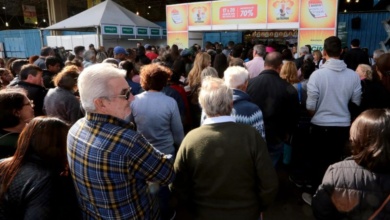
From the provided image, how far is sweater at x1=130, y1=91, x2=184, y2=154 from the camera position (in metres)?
2.74

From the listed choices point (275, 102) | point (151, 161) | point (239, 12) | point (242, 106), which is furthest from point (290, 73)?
point (239, 12)

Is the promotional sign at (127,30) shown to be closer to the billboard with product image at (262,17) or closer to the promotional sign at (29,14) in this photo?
the billboard with product image at (262,17)

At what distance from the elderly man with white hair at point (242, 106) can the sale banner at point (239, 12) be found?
7.84m

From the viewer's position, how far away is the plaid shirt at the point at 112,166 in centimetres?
144

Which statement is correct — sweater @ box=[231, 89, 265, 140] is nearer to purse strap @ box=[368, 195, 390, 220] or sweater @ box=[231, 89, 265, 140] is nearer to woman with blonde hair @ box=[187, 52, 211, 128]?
purse strap @ box=[368, 195, 390, 220]

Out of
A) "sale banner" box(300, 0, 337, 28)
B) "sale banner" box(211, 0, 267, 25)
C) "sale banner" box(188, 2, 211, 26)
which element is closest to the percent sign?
"sale banner" box(211, 0, 267, 25)

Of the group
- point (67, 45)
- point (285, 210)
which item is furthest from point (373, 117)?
point (67, 45)

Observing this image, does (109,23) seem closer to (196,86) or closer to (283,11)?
(283,11)

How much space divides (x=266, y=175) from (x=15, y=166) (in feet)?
4.55

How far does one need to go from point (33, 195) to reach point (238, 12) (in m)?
10.1

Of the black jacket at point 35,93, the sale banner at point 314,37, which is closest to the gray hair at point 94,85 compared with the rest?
the black jacket at point 35,93

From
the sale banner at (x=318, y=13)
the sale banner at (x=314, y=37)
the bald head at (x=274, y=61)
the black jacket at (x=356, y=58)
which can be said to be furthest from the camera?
the sale banner at (x=314, y=37)

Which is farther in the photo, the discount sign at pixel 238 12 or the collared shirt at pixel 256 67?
the discount sign at pixel 238 12

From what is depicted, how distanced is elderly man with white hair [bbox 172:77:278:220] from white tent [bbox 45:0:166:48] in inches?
422
